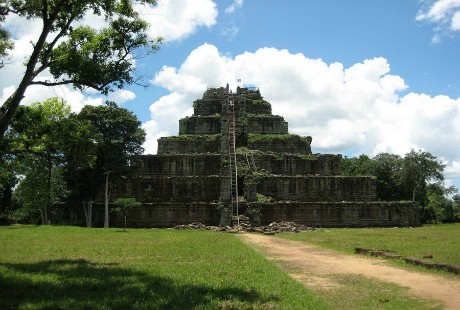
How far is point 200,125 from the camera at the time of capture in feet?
131

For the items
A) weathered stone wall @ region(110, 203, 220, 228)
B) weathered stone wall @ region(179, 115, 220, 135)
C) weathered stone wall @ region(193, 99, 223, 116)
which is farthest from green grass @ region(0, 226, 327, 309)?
weathered stone wall @ region(193, 99, 223, 116)

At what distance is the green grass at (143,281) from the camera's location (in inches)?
300

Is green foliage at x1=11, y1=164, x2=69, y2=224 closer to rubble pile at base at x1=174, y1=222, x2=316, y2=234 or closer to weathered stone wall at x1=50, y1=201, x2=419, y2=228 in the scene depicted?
weathered stone wall at x1=50, y1=201, x2=419, y2=228

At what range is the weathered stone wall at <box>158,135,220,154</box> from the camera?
37406 mm

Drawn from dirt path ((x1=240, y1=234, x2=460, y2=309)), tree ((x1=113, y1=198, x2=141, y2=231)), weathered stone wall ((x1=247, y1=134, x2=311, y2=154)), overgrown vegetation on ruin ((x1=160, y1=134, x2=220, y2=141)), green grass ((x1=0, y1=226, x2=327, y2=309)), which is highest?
overgrown vegetation on ruin ((x1=160, y1=134, x2=220, y2=141))

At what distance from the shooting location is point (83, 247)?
15.9 metres

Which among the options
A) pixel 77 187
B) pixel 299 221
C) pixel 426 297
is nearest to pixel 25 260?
pixel 426 297

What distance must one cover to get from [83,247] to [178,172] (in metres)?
18.9

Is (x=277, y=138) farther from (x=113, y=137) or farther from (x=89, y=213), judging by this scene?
(x=89, y=213)

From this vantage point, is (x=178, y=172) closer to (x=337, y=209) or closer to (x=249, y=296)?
(x=337, y=209)

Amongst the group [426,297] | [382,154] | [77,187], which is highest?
[382,154]

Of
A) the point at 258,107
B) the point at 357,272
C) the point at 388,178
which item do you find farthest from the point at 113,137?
the point at 388,178

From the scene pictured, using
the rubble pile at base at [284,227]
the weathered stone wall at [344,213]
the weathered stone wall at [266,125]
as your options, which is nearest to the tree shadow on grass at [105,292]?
the rubble pile at base at [284,227]

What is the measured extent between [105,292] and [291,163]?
1096 inches
